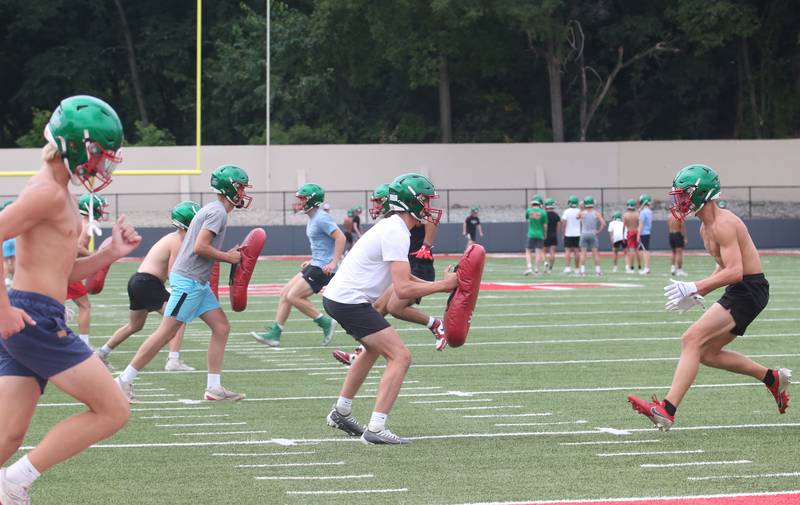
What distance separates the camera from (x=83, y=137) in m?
5.70

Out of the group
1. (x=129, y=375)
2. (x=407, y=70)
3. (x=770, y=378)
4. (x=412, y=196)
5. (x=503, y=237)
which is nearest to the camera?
(x=412, y=196)

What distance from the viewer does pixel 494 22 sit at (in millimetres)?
47344

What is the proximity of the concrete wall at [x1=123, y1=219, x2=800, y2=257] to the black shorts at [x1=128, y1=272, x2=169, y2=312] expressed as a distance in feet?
89.7

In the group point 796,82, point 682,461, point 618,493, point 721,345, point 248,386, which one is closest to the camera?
point 618,493

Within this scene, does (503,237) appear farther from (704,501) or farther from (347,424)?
(704,501)

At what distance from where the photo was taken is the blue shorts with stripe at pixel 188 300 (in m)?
10.6

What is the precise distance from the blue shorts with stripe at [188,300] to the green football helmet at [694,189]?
3887 millimetres

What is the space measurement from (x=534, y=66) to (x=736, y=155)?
8.69 meters

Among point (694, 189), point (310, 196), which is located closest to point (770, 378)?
point (694, 189)

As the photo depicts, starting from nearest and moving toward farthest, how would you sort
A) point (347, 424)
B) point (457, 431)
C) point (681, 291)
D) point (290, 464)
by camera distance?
point (290, 464), point (681, 291), point (347, 424), point (457, 431)

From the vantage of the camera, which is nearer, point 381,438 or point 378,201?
point 381,438

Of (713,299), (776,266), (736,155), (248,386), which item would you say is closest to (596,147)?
(736,155)

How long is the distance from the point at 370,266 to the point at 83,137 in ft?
10.2

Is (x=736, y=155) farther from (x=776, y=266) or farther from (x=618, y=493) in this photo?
(x=618, y=493)
